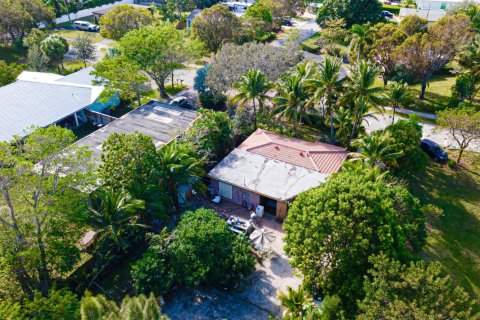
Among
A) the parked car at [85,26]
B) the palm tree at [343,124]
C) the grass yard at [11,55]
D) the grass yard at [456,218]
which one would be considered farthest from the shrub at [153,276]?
the parked car at [85,26]

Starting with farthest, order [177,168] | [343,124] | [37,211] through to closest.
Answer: [343,124] → [177,168] → [37,211]

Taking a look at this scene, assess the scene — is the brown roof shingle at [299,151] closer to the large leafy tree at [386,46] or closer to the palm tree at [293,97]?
the palm tree at [293,97]

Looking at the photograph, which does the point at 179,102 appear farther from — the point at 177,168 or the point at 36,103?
the point at 177,168

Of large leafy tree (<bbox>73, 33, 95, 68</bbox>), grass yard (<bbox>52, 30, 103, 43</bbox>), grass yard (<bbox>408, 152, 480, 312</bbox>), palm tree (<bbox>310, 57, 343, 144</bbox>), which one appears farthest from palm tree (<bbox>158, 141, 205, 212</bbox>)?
grass yard (<bbox>52, 30, 103, 43</bbox>)

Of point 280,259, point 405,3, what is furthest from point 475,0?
point 280,259

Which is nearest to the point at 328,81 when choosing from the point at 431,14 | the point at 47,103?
the point at 47,103

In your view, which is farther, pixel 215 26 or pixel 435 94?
pixel 215 26

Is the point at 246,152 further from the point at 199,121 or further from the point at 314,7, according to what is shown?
the point at 314,7
